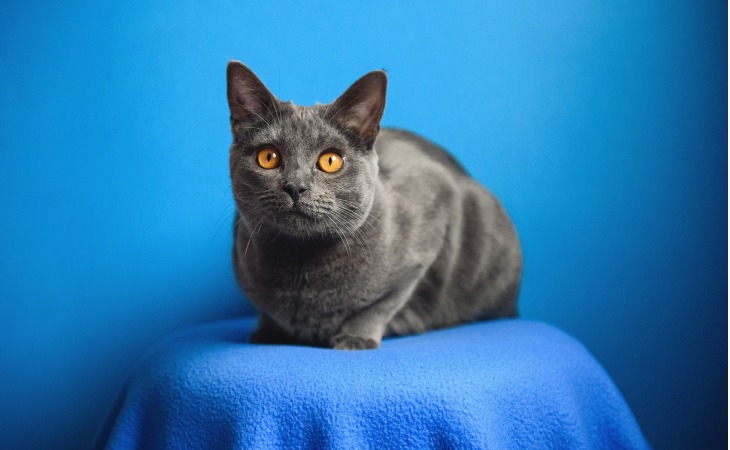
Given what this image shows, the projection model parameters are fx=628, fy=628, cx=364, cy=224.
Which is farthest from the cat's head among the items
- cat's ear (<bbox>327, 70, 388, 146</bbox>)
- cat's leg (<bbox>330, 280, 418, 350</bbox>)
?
cat's leg (<bbox>330, 280, 418, 350</bbox>)

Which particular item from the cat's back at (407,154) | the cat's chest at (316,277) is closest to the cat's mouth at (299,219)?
the cat's chest at (316,277)

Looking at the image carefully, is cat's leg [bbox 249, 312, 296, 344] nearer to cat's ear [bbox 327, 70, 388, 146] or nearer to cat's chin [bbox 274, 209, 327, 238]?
cat's chin [bbox 274, 209, 327, 238]

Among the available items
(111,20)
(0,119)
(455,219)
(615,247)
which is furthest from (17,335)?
(615,247)

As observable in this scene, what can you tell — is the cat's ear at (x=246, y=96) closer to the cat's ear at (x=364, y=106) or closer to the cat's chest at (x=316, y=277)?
the cat's ear at (x=364, y=106)

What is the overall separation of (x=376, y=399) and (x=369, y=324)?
311mm

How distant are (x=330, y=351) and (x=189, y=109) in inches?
34.0

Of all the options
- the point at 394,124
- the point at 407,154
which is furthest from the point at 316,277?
the point at 394,124

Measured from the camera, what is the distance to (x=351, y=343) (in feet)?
3.94

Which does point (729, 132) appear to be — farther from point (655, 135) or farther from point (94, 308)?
point (94, 308)

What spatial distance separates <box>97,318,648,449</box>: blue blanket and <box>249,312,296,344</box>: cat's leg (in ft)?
0.34

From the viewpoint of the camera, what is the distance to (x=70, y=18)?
5.20ft

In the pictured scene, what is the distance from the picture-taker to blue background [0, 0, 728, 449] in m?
1.59

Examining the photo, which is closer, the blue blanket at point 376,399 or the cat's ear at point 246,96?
the blue blanket at point 376,399

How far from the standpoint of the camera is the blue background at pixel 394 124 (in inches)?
62.6
